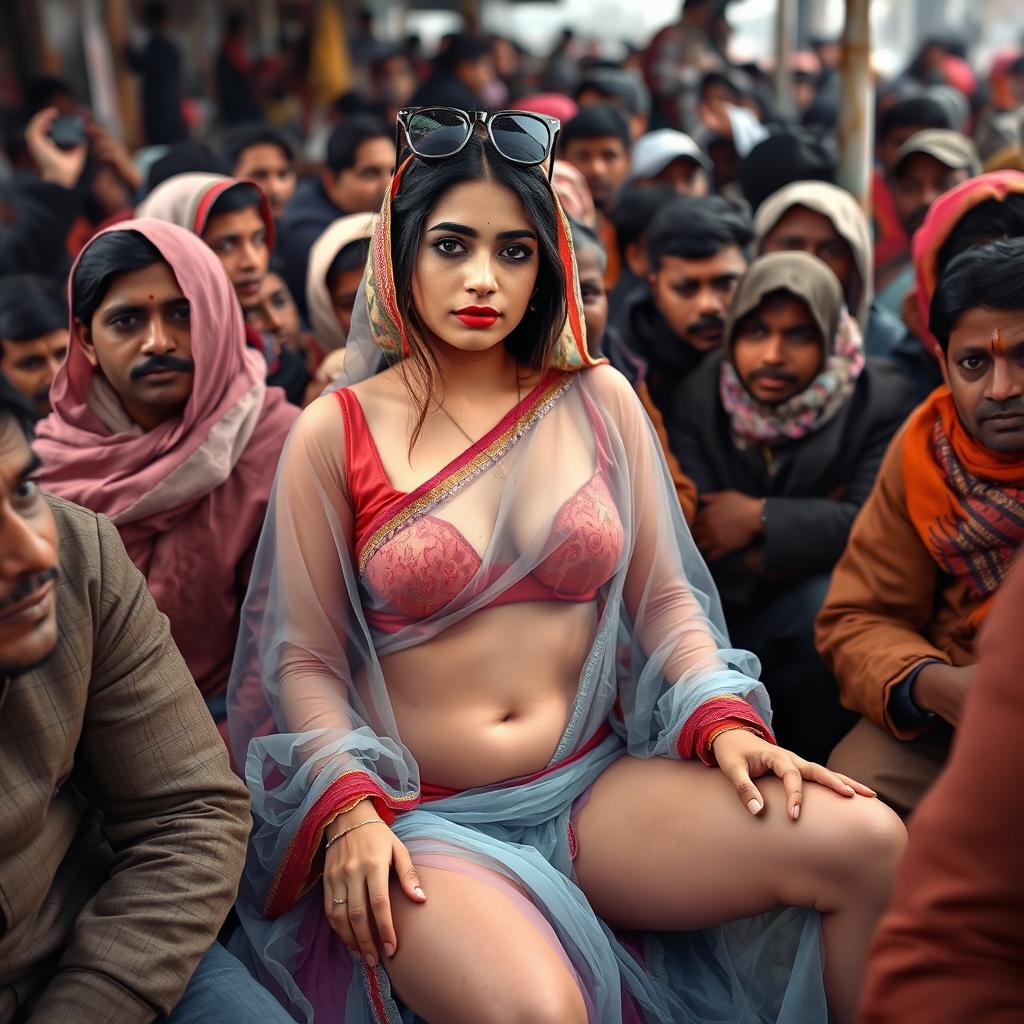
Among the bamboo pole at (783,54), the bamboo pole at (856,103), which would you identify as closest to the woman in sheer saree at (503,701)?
the bamboo pole at (856,103)

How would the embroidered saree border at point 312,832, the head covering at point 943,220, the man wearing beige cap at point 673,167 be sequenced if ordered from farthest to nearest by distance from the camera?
the man wearing beige cap at point 673,167 → the head covering at point 943,220 → the embroidered saree border at point 312,832

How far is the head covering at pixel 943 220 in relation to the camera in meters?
2.95

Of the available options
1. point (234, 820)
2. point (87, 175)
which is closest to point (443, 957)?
point (234, 820)

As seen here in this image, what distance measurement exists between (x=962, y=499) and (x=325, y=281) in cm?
218

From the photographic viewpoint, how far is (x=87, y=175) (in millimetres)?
6133

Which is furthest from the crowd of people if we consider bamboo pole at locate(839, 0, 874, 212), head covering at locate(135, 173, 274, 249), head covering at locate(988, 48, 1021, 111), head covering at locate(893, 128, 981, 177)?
head covering at locate(988, 48, 1021, 111)

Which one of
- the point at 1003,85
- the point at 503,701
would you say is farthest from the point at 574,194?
the point at 1003,85

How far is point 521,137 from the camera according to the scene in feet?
7.50

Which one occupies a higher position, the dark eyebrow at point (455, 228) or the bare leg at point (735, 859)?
the dark eyebrow at point (455, 228)

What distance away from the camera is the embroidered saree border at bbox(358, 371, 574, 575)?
224cm

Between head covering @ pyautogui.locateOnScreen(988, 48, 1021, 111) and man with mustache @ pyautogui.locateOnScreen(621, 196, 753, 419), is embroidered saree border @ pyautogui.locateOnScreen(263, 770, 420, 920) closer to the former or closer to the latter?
man with mustache @ pyautogui.locateOnScreen(621, 196, 753, 419)

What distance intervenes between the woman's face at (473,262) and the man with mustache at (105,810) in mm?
729

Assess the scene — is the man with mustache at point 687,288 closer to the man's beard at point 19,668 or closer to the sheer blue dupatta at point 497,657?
the sheer blue dupatta at point 497,657

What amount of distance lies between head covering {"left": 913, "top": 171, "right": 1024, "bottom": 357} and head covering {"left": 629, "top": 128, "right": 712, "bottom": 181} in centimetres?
265
